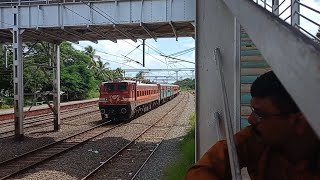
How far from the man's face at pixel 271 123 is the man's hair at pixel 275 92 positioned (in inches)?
0.7

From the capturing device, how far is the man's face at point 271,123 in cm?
144

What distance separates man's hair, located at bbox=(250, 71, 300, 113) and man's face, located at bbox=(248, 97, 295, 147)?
0.06ft

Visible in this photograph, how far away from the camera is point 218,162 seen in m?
Result: 1.77

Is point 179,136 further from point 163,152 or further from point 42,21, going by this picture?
point 42,21

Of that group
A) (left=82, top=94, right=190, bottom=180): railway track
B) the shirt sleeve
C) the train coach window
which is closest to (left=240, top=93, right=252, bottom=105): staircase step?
the shirt sleeve

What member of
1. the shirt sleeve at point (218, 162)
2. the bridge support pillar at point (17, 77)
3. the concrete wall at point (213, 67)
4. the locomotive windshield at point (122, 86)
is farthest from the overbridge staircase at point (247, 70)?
the locomotive windshield at point (122, 86)

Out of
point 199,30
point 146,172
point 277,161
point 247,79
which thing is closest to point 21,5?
point 146,172

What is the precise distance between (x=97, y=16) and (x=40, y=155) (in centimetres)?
622

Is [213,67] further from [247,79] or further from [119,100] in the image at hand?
[119,100]

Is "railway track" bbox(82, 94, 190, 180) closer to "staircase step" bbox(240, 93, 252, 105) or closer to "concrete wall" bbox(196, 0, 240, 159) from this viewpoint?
"staircase step" bbox(240, 93, 252, 105)

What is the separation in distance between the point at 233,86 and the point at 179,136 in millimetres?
14693

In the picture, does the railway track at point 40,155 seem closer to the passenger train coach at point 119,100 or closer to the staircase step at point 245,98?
the passenger train coach at point 119,100

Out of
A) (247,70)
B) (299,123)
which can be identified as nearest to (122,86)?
(247,70)

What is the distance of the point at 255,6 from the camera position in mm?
1265
